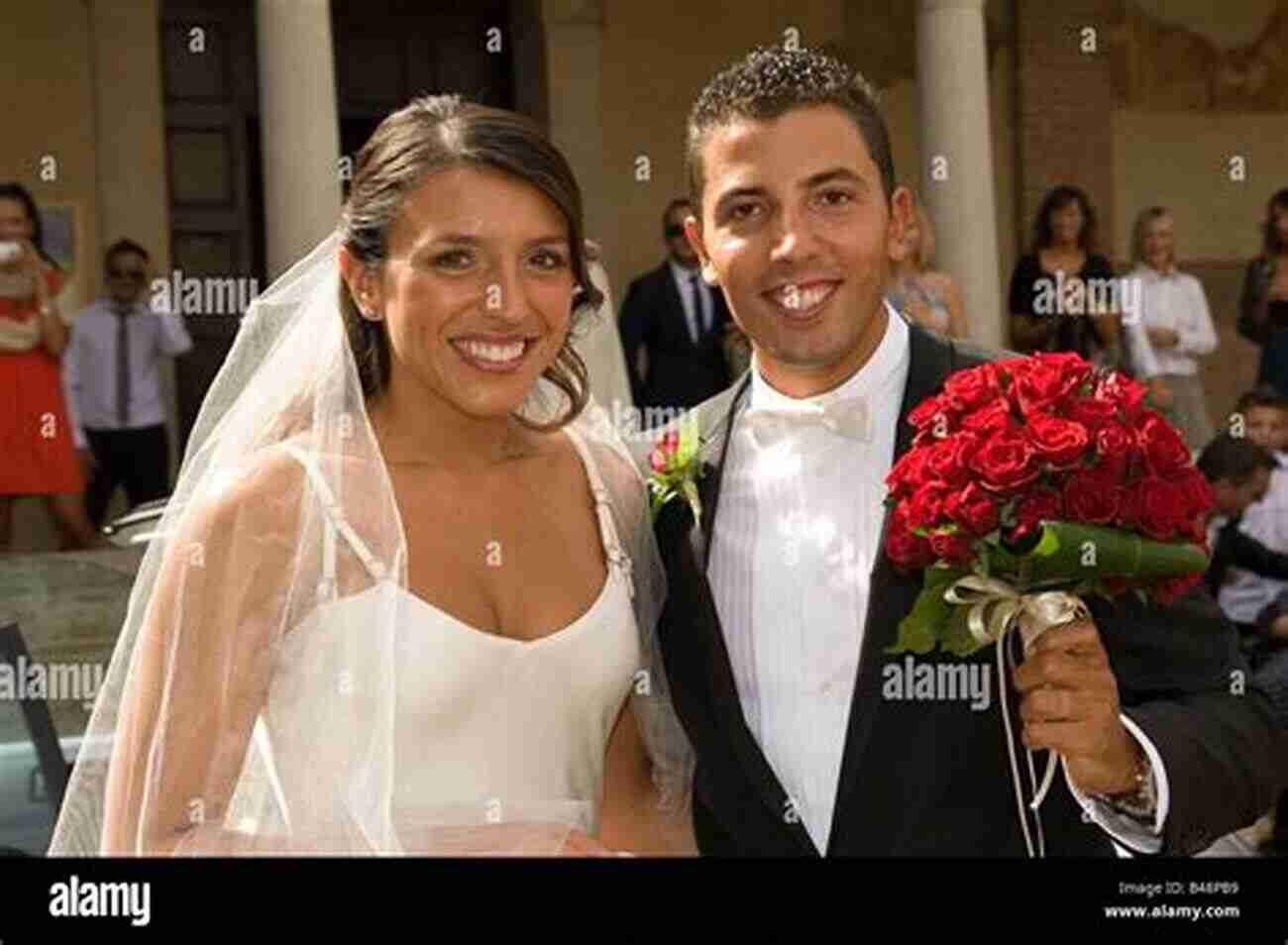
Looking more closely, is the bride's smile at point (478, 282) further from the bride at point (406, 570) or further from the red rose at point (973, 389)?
the red rose at point (973, 389)

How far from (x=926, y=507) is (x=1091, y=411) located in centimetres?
13

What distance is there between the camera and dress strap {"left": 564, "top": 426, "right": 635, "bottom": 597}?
1.79 meters

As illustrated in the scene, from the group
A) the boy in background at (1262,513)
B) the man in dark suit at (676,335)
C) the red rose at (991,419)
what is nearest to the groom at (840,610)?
the red rose at (991,419)

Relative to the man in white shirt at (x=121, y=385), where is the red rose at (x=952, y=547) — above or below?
below

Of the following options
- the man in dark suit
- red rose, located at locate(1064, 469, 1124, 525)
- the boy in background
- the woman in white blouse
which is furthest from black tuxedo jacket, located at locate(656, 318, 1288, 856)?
the woman in white blouse

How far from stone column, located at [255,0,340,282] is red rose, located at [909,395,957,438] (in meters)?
1.16

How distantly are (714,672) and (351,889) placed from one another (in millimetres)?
362

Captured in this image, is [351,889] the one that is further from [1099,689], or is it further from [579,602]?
[1099,689]

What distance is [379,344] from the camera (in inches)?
70.9

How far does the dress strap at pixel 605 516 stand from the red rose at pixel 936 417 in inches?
10.5

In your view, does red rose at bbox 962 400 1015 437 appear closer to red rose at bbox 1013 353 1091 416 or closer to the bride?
red rose at bbox 1013 353 1091 416

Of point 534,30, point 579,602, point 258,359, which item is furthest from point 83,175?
point 579,602

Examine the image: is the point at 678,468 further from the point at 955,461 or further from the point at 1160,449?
the point at 1160,449

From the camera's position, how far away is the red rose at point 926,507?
1.60m
